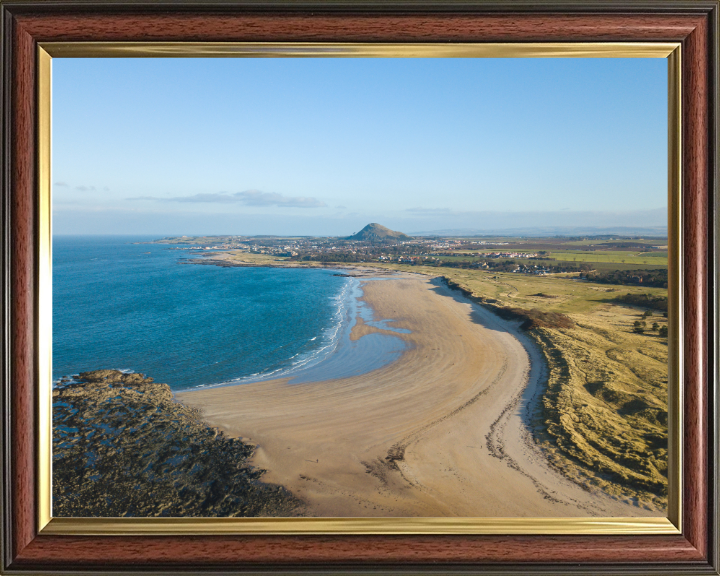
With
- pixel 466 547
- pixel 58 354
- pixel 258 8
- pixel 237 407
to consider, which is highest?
pixel 258 8

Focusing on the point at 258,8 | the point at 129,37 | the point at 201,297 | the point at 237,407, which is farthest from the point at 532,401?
the point at 201,297

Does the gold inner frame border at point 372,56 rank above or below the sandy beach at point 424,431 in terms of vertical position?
above

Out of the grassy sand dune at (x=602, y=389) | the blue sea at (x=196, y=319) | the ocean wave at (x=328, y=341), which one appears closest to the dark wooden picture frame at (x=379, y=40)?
the grassy sand dune at (x=602, y=389)

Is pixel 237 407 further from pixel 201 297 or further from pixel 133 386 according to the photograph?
pixel 201 297

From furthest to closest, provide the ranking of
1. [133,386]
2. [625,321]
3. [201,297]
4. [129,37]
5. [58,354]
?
1. [201,297]
2. [133,386]
3. [625,321]
4. [58,354]
5. [129,37]

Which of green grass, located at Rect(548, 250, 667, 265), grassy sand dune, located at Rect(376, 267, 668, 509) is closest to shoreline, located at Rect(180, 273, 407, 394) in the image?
grassy sand dune, located at Rect(376, 267, 668, 509)

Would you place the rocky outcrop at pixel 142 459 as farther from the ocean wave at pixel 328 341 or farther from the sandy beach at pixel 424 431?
the ocean wave at pixel 328 341

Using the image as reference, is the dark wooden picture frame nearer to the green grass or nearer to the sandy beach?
the sandy beach
